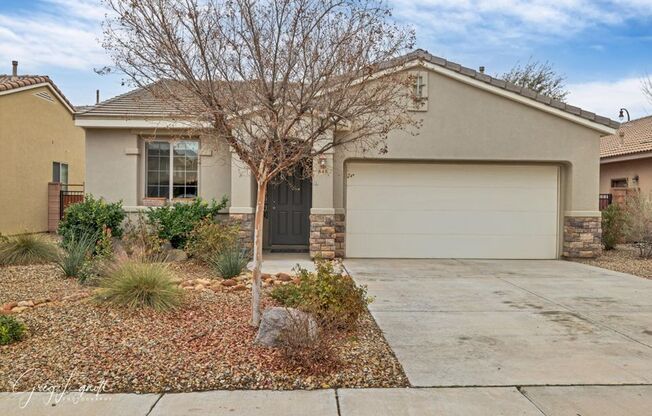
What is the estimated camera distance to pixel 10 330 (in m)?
4.68

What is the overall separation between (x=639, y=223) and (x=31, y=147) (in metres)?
18.6

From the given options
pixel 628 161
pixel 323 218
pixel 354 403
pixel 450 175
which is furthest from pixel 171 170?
pixel 628 161

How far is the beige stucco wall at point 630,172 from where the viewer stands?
16.6 meters

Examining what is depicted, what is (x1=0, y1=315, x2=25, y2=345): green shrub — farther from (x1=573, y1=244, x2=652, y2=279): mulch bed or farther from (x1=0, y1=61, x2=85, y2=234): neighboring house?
(x1=573, y1=244, x2=652, y2=279): mulch bed

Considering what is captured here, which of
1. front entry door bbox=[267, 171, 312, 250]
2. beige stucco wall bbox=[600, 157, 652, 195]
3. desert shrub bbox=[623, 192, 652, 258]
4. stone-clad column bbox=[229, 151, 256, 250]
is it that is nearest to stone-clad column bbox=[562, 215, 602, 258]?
desert shrub bbox=[623, 192, 652, 258]

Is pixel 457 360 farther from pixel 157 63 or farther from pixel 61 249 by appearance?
pixel 61 249

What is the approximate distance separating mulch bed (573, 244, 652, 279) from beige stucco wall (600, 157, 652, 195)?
392 centimetres

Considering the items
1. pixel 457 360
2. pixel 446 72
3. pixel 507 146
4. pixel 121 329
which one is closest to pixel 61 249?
pixel 121 329

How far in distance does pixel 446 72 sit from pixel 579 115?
331 cm

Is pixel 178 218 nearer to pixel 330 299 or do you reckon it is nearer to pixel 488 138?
pixel 330 299

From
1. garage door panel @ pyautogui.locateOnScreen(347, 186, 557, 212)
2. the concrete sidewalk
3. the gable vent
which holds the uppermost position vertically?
the gable vent

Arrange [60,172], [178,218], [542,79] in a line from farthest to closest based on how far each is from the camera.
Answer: [542,79] → [60,172] → [178,218]

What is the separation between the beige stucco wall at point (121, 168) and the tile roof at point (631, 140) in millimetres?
13724

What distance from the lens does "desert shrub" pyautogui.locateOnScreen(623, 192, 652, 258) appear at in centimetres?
1183
